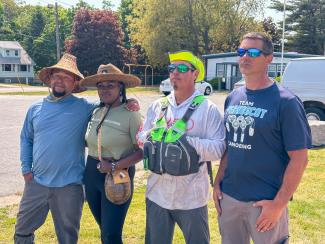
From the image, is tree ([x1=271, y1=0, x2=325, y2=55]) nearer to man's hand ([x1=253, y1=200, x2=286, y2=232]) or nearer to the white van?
the white van

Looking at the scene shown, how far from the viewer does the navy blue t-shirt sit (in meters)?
2.67

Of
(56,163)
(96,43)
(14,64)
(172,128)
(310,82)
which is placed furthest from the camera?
(14,64)

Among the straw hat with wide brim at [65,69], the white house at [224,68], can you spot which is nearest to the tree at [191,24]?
the white house at [224,68]

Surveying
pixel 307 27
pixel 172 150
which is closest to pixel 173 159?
pixel 172 150

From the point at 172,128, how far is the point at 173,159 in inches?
9.7

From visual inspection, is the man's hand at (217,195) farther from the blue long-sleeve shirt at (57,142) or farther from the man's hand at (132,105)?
the blue long-sleeve shirt at (57,142)

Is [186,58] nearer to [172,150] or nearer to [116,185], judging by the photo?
[172,150]

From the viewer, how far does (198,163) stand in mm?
3111

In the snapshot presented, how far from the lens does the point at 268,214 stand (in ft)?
9.15

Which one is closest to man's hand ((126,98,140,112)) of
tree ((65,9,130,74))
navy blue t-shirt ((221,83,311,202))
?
navy blue t-shirt ((221,83,311,202))

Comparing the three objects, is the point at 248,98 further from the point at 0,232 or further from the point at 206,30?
the point at 206,30

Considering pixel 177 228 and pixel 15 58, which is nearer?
pixel 177 228

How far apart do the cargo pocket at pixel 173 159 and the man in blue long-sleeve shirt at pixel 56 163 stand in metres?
1.07

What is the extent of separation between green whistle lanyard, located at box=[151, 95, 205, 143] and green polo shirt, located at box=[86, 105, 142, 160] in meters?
0.38
